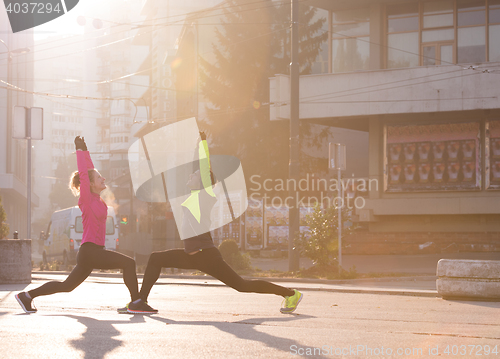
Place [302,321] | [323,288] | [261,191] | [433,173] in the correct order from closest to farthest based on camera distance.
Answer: [302,321] < [323,288] < [433,173] < [261,191]

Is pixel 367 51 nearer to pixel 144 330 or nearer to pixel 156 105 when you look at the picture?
pixel 144 330

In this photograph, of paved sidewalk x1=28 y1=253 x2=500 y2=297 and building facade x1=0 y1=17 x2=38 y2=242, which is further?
building facade x1=0 y1=17 x2=38 y2=242

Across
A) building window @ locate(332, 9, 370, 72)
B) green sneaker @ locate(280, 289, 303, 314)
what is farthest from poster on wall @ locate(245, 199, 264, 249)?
green sneaker @ locate(280, 289, 303, 314)

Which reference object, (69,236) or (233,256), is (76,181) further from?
(69,236)

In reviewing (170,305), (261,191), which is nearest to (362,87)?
(261,191)

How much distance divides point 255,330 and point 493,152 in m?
23.2

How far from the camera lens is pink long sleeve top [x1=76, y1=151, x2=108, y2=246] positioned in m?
7.79

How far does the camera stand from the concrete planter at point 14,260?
14773 mm

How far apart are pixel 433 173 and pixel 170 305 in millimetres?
20946

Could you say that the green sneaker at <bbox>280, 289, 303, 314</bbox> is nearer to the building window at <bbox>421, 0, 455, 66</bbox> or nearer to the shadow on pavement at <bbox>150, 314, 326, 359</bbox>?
the shadow on pavement at <bbox>150, 314, 326, 359</bbox>

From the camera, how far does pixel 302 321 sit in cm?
752

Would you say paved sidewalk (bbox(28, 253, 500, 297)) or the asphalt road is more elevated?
the asphalt road

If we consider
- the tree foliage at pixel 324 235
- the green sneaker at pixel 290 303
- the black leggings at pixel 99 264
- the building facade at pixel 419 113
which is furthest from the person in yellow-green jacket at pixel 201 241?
the building facade at pixel 419 113

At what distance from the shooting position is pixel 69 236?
28.4 meters
